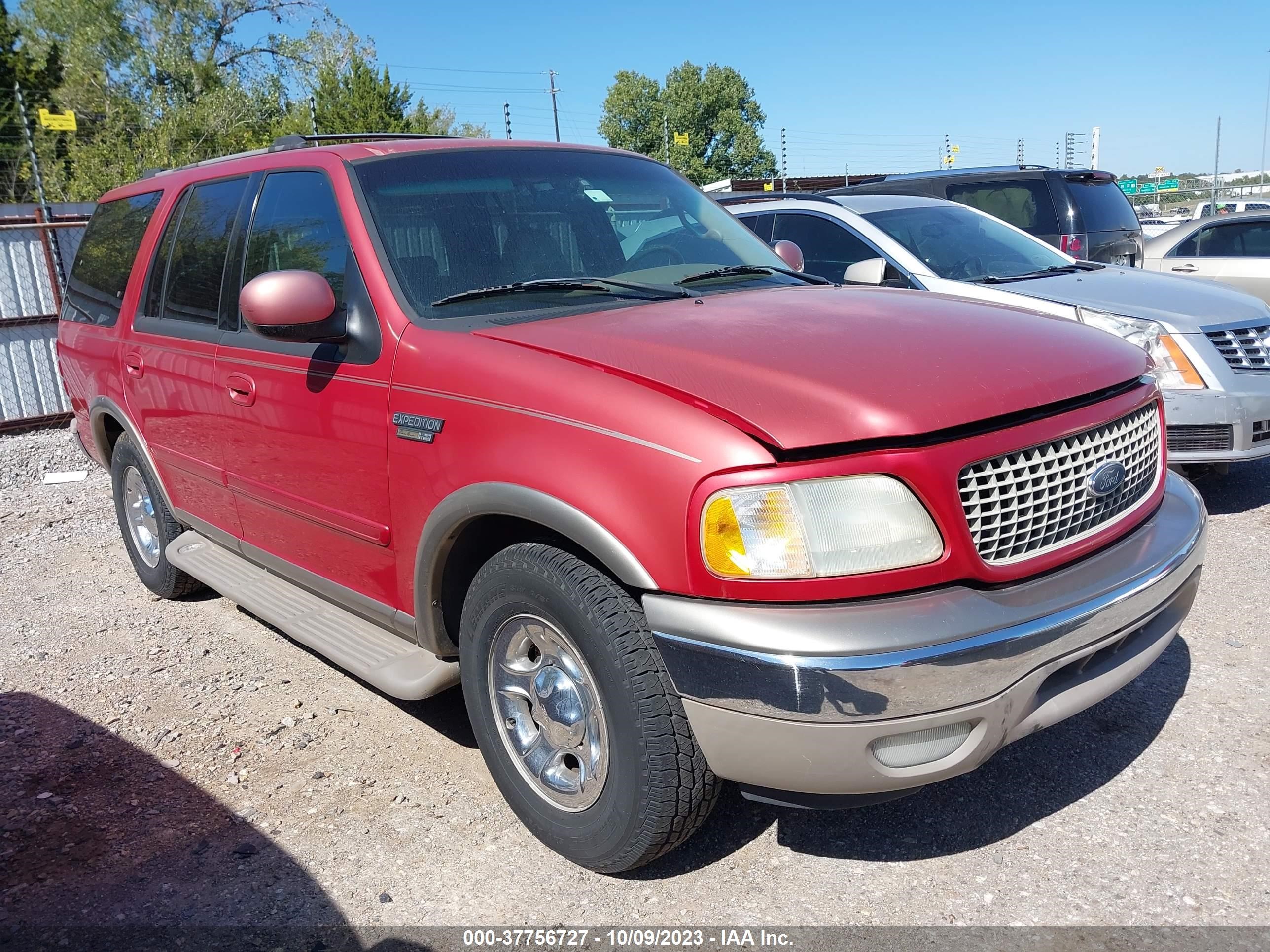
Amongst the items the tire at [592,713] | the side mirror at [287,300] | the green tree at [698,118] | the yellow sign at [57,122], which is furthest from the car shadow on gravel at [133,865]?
the green tree at [698,118]

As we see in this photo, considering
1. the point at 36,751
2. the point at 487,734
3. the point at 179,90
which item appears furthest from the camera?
the point at 179,90

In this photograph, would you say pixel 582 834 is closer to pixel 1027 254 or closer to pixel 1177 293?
pixel 1177 293

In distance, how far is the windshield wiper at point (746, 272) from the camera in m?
3.44

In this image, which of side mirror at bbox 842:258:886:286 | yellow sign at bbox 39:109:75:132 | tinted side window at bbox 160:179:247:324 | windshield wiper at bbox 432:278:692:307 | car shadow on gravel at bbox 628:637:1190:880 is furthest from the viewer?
yellow sign at bbox 39:109:75:132

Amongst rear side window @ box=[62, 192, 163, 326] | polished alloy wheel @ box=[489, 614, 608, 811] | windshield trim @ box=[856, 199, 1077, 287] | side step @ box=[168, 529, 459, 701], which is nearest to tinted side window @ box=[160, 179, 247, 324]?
rear side window @ box=[62, 192, 163, 326]

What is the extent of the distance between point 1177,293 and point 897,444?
4639 mm

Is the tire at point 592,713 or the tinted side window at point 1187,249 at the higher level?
the tinted side window at point 1187,249

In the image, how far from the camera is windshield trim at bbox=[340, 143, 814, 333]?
291 cm

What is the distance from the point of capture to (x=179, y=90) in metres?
39.6

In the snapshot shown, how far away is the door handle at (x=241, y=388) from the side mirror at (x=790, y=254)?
2.08m

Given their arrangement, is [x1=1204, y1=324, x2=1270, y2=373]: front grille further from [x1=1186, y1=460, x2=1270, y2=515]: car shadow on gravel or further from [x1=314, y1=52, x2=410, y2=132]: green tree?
[x1=314, y1=52, x2=410, y2=132]: green tree

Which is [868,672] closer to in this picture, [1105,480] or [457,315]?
[1105,480]

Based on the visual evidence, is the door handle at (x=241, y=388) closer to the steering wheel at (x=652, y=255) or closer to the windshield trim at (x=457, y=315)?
the windshield trim at (x=457, y=315)

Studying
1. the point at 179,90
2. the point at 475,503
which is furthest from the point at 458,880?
the point at 179,90
